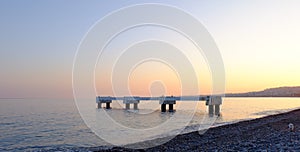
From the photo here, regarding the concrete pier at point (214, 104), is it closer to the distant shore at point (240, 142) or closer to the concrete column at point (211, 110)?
the concrete column at point (211, 110)

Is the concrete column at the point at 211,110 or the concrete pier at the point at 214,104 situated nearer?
the concrete pier at the point at 214,104

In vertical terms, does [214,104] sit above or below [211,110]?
above

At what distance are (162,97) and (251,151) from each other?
63.4 meters

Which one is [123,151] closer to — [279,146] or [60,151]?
[60,151]

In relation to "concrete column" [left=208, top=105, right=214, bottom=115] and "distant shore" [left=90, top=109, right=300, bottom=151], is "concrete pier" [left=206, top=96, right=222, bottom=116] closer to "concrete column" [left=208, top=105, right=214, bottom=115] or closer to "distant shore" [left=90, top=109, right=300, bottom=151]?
"concrete column" [left=208, top=105, right=214, bottom=115]

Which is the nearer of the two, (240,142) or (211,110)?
(240,142)

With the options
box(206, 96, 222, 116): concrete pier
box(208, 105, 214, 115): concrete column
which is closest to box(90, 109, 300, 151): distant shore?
box(206, 96, 222, 116): concrete pier

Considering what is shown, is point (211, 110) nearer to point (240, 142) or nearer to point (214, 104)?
point (214, 104)

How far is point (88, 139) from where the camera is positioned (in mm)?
25344

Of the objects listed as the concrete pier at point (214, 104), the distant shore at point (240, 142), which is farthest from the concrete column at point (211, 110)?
the distant shore at point (240, 142)

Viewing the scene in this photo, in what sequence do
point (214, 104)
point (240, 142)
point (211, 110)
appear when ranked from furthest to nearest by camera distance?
point (211, 110)
point (214, 104)
point (240, 142)

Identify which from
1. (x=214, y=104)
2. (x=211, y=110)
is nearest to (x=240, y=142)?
(x=214, y=104)

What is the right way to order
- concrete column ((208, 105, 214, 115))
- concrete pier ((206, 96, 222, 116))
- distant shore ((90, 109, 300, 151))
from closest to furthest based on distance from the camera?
distant shore ((90, 109, 300, 151)) → concrete pier ((206, 96, 222, 116)) → concrete column ((208, 105, 214, 115))

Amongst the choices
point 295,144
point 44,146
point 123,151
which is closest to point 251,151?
point 295,144
